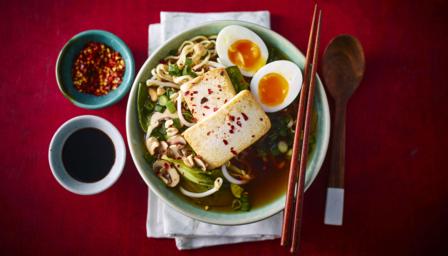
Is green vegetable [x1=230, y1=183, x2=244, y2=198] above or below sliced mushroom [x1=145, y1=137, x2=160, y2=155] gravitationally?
below

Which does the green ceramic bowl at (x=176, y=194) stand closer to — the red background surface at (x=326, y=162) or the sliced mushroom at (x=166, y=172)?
the sliced mushroom at (x=166, y=172)

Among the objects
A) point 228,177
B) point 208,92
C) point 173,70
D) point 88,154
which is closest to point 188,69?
point 173,70

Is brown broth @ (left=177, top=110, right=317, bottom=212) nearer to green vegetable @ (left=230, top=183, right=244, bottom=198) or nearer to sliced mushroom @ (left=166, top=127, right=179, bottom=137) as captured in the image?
green vegetable @ (left=230, top=183, right=244, bottom=198)

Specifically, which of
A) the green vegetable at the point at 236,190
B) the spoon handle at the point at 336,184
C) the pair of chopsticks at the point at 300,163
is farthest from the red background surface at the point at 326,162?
the pair of chopsticks at the point at 300,163

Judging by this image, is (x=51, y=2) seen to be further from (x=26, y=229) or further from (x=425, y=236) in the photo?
(x=425, y=236)

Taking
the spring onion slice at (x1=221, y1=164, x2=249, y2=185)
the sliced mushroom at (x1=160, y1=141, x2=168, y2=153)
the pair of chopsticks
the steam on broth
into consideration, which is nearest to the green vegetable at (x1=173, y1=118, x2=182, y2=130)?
the steam on broth
